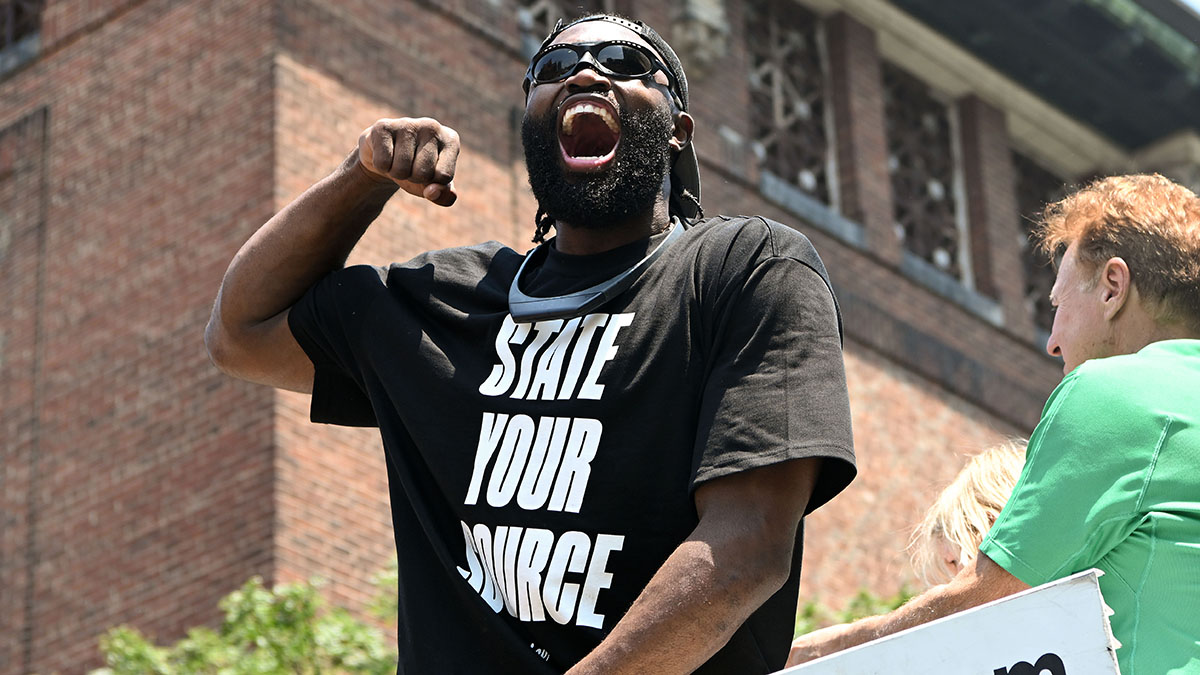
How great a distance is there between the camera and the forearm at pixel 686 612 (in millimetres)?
2559

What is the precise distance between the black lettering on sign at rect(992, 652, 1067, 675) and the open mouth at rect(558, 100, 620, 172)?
3.84ft

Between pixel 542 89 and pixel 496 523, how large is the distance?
78 cm

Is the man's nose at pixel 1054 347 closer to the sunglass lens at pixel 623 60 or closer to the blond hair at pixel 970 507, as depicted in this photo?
the blond hair at pixel 970 507

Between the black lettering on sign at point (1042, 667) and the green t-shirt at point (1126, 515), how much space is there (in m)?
0.44

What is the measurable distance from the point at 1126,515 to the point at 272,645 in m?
5.94

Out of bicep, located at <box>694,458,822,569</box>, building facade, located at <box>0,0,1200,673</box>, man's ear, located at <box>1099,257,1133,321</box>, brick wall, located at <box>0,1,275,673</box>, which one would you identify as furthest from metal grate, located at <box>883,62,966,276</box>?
bicep, located at <box>694,458,822,569</box>

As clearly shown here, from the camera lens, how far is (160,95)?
452 inches

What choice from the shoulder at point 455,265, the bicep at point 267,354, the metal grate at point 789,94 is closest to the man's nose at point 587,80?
the shoulder at point 455,265

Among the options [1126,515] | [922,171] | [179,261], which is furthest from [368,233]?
[1126,515]

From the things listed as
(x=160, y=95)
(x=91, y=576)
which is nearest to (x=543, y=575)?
(x=91, y=576)

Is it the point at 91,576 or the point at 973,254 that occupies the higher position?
the point at 91,576

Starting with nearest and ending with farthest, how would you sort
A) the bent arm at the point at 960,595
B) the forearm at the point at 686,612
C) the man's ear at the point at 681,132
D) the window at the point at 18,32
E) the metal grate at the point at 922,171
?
the forearm at the point at 686,612, the bent arm at the point at 960,595, the man's ear at the point at 681,132, the window at the point at 18,32, the metal grate at the point at 922,171

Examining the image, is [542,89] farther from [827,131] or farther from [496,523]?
[827,131]

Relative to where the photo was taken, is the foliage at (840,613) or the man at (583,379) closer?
the man at (583,379)
